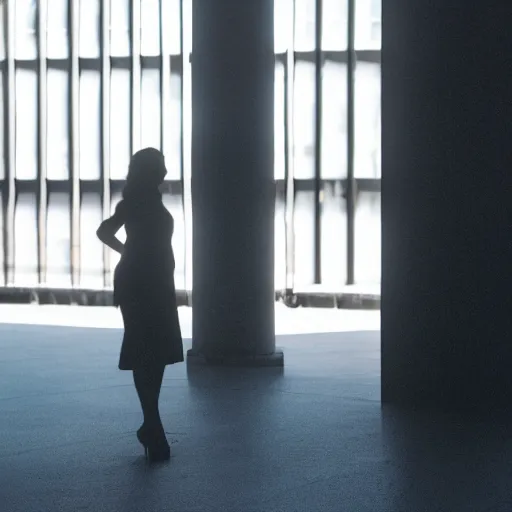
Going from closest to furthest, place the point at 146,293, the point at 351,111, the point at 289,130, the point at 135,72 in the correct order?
the point at 146,293, the point at 351,111, the point at 289,130, the point at 135,72

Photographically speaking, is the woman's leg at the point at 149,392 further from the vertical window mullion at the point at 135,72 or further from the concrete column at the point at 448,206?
the vertical window mullion at the point at 135,72

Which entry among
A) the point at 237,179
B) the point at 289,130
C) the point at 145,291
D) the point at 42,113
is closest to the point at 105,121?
the point at 42,113

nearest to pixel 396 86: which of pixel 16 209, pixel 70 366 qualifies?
pixel 70 366

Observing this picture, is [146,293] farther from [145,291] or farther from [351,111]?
[351,111]

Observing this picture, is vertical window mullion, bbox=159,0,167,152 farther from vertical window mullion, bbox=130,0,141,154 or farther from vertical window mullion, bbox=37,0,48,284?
vertical window mullion, bbox=37,0,48,284

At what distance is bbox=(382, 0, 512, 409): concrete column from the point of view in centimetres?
1025

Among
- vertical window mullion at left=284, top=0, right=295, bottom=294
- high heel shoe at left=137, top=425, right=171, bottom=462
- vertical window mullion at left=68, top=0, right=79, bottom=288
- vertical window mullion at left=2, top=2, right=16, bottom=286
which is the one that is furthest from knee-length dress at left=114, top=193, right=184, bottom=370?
vertical window mullion at left=2, top=2, right=16, bottom=286

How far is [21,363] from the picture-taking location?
1423 cm

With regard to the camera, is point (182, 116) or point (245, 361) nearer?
point (245, 361)

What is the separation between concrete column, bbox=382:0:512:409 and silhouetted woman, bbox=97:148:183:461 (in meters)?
3.40

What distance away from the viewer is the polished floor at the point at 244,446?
6.70 m

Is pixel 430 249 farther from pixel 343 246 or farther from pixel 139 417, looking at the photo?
pixel 343 246

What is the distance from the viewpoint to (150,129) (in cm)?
2862

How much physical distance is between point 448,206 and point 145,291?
3746 millimetres
